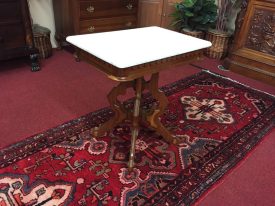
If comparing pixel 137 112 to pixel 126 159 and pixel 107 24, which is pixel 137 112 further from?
pixel 107 24

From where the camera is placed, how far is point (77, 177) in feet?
5.14

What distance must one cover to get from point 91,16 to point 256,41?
203cm

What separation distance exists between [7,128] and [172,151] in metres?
1.29

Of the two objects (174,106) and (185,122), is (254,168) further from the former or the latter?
(174,106)

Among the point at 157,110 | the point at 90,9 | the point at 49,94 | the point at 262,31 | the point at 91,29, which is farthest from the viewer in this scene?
the point at 91,29

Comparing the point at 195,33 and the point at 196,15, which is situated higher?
the point at 196,15

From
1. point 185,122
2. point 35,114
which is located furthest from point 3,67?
point 185,122

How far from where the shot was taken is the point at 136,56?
1314 mm

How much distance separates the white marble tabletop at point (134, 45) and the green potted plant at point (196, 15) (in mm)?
1788

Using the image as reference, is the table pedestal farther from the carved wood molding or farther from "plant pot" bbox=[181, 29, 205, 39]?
"plant pot" bbox=[181, 29, 205, 39]

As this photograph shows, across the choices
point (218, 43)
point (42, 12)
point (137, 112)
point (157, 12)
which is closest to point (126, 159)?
point (137, 112)

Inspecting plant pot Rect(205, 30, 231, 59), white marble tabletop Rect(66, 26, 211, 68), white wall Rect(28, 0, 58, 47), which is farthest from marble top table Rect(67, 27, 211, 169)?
white wall Rect(28, 0, 58, 47)

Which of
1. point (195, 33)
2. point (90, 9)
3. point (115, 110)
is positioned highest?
point (90, 9)

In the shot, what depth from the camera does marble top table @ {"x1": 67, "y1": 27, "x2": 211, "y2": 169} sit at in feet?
4.24
